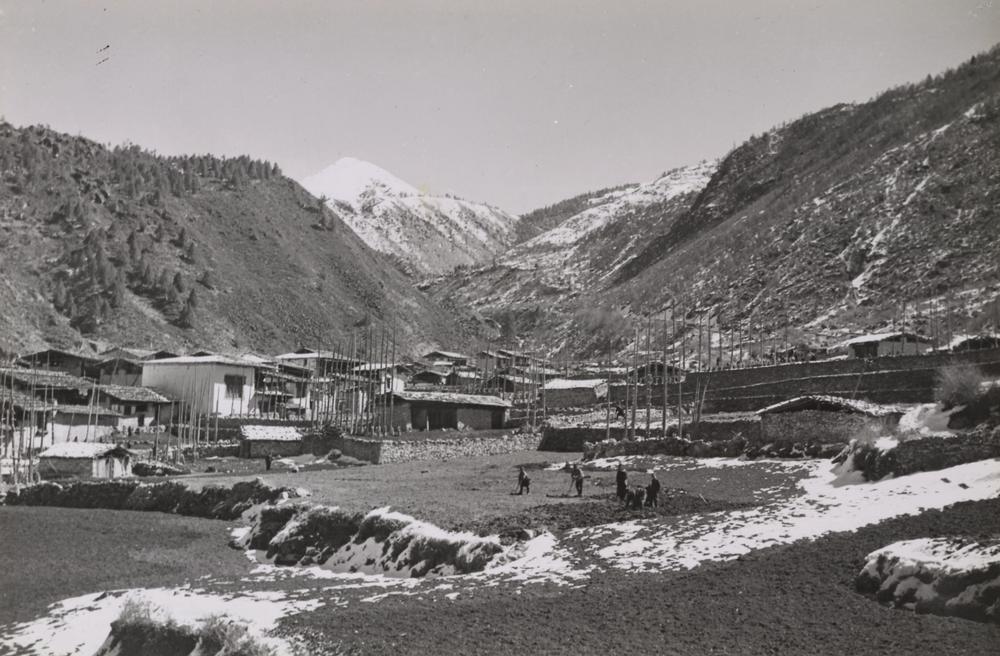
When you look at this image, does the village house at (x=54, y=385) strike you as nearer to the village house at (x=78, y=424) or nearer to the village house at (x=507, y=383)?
the village house at (x=78, y=424)

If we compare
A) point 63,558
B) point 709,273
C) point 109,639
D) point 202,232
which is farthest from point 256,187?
point 109,639

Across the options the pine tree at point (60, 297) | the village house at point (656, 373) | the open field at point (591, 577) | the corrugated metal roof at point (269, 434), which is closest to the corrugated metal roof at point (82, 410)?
the corrugated metal roof at point (269, 434)

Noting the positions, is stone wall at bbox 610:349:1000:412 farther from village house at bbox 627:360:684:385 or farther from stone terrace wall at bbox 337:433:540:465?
stone terrace wall at bbox 337:433:540:465

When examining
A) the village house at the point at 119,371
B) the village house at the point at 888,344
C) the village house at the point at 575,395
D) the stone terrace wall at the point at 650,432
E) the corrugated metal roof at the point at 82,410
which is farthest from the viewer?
the village house at the point at 119,371

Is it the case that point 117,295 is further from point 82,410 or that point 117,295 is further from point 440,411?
point 440,411

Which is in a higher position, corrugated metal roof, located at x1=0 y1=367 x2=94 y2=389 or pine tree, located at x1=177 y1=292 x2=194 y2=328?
pine tree, located at x1=177 y1=292 x2=194 y2=328

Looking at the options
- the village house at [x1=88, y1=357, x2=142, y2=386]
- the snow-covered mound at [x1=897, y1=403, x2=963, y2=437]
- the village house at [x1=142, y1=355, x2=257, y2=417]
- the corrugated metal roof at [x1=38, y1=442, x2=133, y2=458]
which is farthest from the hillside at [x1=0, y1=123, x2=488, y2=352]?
the snow-covered mound at [x1=897, y1=403, x2=963, y2=437]

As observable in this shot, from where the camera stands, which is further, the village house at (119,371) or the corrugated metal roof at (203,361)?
the village house at (119,371)
